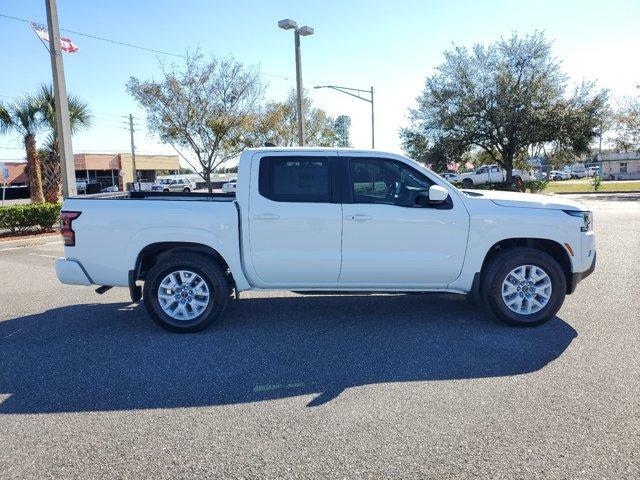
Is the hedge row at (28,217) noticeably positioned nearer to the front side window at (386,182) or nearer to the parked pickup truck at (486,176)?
the front side window at (386,182)

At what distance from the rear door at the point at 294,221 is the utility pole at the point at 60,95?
9478mm

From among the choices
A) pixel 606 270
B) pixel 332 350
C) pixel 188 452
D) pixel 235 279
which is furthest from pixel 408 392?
pixel 606 270

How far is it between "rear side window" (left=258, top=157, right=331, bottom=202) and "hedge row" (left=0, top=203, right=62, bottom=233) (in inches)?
527

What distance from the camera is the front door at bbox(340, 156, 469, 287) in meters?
5.30

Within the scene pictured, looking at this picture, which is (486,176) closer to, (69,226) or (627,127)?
(627,127)

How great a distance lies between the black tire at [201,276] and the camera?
17.7 ft

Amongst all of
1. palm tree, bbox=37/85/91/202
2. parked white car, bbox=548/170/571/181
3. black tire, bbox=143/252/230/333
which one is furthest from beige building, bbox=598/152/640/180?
black tire, bbox=143/252/230/333

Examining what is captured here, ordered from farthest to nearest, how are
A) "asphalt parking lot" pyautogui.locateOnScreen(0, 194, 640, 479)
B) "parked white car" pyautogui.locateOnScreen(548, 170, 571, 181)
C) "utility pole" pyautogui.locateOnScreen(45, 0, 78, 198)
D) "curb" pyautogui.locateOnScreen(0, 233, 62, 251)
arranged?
1. "parked white car" pyautogui.locateOnScreen(548, 170, 571, 181)
2. "curb" pyautogui.locateOnScreen(0, 233, 62, 251)
3. "utility pole" pyautogui.locateOnScreen(45, 0, 78, 198)
4. "asphalt parking lot" pyautogui.locateOnScreen(0, 194, 640, 479)

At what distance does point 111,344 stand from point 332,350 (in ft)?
7.28

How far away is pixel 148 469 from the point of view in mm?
2959

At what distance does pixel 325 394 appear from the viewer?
12.8ft

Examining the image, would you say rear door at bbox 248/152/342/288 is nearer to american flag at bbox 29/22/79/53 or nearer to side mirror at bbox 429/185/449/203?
side mirror at bbox 429/185/449/203

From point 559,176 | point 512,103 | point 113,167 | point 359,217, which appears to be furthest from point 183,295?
point 559,176

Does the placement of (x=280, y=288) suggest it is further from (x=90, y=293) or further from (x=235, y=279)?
(x=90, y=293)
